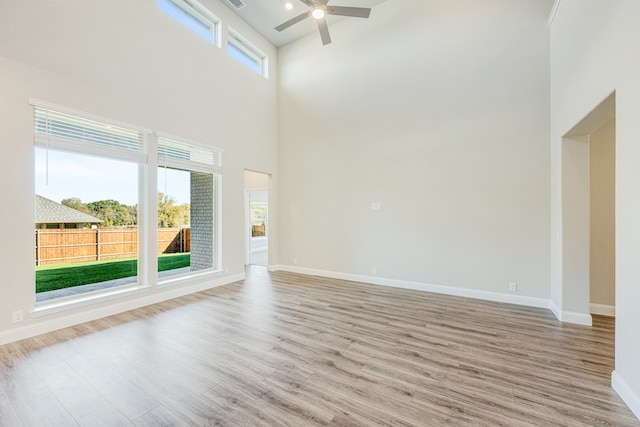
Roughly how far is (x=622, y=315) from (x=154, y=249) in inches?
213

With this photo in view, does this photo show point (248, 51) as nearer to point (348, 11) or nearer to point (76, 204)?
point (348, 11)

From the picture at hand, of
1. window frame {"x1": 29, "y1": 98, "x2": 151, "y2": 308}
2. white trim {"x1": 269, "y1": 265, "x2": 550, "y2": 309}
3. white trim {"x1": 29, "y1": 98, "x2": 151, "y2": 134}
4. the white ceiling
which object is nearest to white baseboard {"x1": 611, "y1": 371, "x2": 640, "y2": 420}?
white trim {"x1": 269, "y1": 265, "x2": 550, "y2": 309}

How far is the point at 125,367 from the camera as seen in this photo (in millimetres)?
2377

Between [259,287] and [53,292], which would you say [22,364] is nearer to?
[53,292]

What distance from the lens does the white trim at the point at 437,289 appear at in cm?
401

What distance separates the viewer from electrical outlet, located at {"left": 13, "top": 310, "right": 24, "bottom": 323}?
9.53ft

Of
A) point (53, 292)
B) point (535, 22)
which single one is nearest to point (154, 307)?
point (53, 292)

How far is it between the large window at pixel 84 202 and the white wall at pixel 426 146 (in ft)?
10.7

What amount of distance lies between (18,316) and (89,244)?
1050mm

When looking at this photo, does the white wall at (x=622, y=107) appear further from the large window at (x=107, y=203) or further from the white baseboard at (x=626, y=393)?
the large window at (x=107, y=203)

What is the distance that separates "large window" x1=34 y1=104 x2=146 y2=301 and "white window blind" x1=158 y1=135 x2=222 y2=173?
12.2 inches

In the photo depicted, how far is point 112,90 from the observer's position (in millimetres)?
3674

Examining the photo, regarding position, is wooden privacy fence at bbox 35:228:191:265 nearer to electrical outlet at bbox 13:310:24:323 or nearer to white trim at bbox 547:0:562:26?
electrical outlet at bbox 13:310:24:323

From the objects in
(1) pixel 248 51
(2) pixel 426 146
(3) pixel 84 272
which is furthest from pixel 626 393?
(1) pixel 248 51
